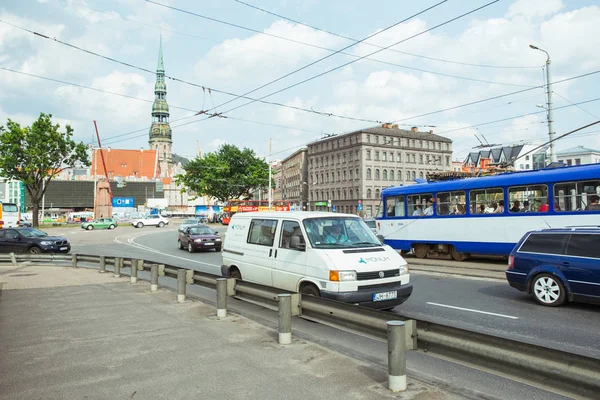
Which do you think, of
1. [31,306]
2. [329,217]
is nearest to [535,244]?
[329,217]

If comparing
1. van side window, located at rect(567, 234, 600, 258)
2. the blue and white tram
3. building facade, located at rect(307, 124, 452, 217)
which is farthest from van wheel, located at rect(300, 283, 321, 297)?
building facade, located at rect(307, 124, 452, 217)

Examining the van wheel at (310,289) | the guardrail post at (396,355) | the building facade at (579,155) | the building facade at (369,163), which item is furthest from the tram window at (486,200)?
the building facade at (579,155)

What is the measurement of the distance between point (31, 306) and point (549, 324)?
1003cm

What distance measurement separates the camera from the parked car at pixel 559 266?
8507 millimetres

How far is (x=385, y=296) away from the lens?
25.2ft

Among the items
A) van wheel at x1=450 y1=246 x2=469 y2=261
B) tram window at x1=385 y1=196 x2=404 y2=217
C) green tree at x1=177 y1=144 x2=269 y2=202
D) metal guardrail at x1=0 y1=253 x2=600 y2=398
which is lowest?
van wheel at x1=450 y1=246 x2=469 y2=261

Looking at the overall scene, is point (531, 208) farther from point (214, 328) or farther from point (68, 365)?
point (68, 365)

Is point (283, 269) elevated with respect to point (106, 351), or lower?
elevated

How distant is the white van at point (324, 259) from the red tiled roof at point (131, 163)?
14330cm

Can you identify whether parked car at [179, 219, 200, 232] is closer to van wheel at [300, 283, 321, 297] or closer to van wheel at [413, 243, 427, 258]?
van wheel at [413, 243, 427, 258]

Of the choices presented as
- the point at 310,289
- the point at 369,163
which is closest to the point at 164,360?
the point at 310,289

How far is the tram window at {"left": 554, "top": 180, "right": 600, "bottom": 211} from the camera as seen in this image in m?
13.5

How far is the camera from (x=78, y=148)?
5662 cm

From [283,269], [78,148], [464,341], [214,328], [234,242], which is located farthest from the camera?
[78,148]
